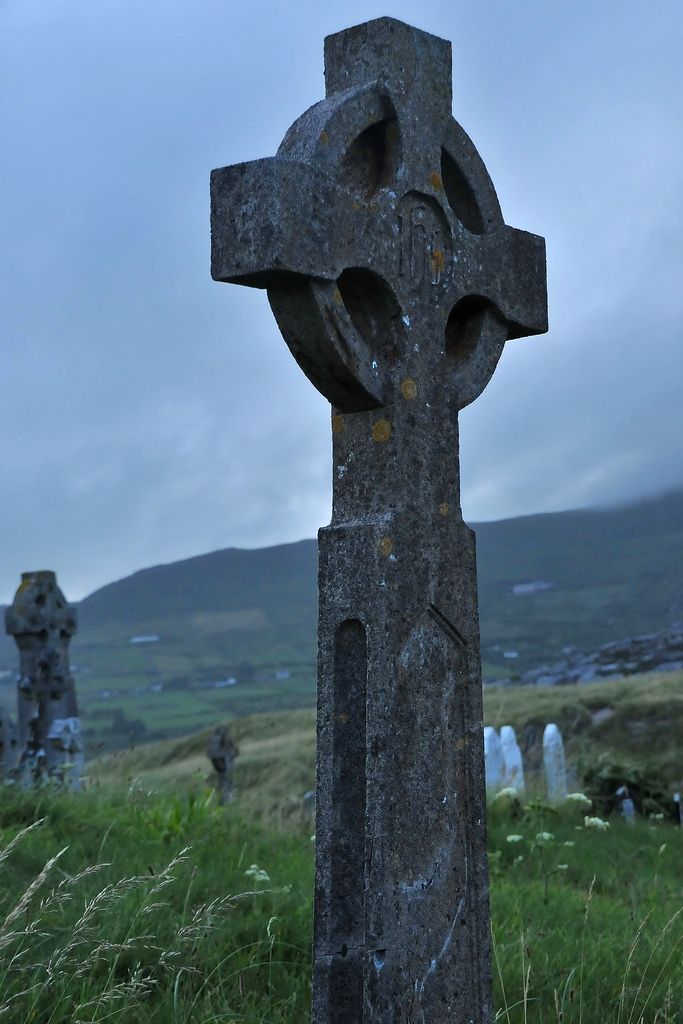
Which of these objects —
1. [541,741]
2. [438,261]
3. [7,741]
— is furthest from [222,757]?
[438,261]

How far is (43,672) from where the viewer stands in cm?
1277

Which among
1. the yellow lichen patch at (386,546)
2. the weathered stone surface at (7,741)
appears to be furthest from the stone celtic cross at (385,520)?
the weathered stone surface at (7,741)

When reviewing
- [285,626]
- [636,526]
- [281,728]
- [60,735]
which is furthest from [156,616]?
[60,735]

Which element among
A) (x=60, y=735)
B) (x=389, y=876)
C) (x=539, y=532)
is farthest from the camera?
(x=539, y=532)

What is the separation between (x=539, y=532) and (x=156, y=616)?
221 feet

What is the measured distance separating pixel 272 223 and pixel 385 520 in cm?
99

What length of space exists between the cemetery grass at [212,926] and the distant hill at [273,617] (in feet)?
219

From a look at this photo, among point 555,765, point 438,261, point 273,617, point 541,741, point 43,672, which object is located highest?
point 273,617

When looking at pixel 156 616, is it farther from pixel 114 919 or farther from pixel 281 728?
pixel 114 919

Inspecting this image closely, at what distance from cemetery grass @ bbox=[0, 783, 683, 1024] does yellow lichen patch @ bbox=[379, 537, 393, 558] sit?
4.24 feet

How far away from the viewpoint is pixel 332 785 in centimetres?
Result: 379

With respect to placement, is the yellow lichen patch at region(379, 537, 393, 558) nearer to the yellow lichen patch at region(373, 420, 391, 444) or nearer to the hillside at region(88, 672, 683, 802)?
the yellow lichen patch at region(373, 420, 391, 444)

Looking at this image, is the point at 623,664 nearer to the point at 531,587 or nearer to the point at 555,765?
the point at 555,765

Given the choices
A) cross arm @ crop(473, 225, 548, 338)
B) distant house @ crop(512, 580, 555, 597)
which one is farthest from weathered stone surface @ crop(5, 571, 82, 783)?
distant house @ crop(512, 580, 555, 597)
